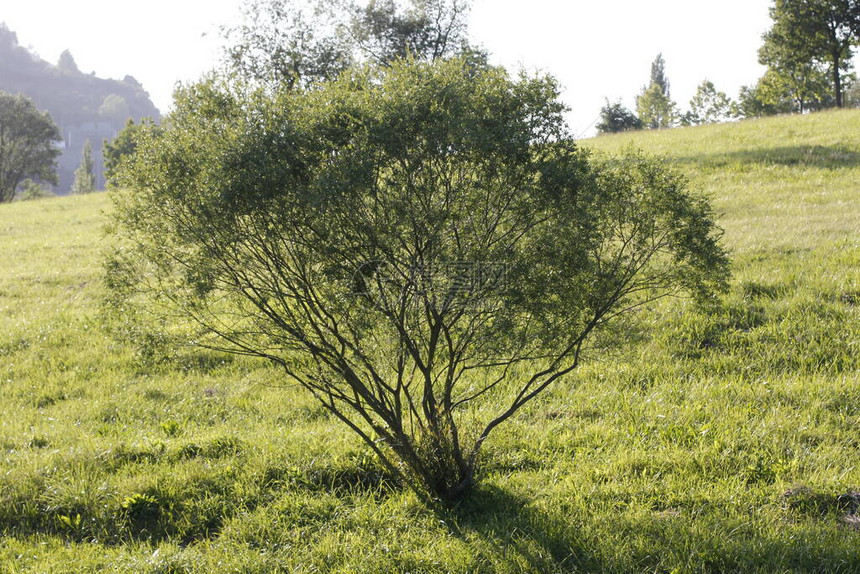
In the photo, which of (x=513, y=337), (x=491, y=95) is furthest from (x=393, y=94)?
(x=513, y=337)

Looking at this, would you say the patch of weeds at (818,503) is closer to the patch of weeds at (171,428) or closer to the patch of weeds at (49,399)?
the patch of weeds at (171,428)

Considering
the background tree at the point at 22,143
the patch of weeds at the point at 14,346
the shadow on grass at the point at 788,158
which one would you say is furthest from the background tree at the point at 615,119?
the background tree at the point at 22,143

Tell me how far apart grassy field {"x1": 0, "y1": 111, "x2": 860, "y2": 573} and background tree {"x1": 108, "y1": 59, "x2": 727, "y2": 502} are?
1369mm

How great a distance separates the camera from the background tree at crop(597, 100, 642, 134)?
40.2 m

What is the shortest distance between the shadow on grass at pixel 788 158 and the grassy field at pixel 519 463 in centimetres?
1023

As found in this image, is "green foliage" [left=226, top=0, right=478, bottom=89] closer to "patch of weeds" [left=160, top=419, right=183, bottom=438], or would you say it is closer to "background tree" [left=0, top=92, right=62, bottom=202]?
"patch of weeds" [left=160, top=419, right=183, bottom=438]

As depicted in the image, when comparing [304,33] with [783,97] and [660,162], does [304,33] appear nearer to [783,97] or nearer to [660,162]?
[660,162]

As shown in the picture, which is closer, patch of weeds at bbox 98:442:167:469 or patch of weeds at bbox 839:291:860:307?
patch of weeds at bbox 98:442:167:469

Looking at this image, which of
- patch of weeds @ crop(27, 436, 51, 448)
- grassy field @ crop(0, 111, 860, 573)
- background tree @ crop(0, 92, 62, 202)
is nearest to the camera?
grassy field @ crop(0, 111, 860, 573)

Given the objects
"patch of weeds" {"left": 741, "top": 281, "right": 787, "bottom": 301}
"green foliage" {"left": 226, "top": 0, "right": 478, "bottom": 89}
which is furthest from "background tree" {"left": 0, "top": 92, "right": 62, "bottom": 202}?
"patch of weeds" {"left": 741, "top": 281, "right": 787, "bottom": 301}

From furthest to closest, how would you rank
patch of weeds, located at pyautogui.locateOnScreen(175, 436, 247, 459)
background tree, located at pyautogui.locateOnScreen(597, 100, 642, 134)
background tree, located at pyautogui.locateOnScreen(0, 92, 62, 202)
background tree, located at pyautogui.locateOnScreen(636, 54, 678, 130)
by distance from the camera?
background tree, located at pyautogui.locateOnScreen(636, 54, 678, 130) → background tree, located at pyautogui.locateOnScreen(0, 92, 62, 202) → background tree, located at pyautogui.locateOnScreen(597, 100, 642, 134) → patch of weeds, located at pyautogui.locateOnScreen(175, 436, 247, 459)

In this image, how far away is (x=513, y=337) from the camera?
260 inches

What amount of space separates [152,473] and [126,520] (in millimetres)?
862

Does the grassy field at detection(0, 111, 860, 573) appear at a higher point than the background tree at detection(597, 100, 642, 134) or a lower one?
lower
